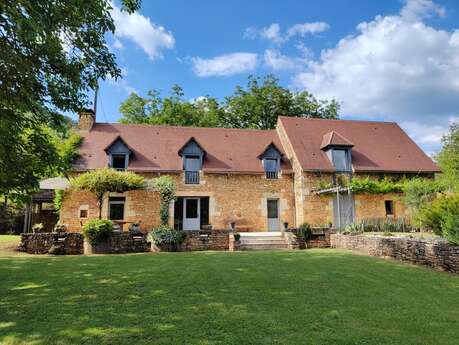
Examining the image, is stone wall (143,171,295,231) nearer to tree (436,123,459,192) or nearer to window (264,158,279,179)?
window (264,158,279,179)

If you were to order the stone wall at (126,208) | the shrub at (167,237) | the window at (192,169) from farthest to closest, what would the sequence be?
the window at (192,169) < the stone wall at (126,208) < the shrub at (167,237)

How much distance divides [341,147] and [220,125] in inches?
552

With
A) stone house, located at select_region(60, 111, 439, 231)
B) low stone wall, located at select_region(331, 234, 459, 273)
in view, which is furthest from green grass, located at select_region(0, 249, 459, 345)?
stone house, located at select_region(60, 111, 439, 231)

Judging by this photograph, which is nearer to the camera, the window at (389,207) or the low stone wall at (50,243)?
the low stone wall at (50,243)

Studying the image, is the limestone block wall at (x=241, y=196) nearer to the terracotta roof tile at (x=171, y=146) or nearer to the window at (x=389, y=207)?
the terracotta roof tile at (x=171, y=146)

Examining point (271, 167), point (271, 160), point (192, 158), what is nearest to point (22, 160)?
point (192, 158)

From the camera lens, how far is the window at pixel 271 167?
17391mm

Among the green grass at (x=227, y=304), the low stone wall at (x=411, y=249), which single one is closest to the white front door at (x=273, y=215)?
the low stone wall at (x=411, y=249)

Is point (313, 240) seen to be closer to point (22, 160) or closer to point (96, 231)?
point (96, 231)

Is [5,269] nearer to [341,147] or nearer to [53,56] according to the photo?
[53,56]

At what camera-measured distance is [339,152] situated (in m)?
17.6

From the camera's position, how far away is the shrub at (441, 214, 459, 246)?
25.8ft

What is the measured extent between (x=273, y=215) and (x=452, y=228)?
9721mm

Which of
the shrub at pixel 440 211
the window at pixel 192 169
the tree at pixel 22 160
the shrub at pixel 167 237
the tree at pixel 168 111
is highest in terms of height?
the tree at pixel 168 111
